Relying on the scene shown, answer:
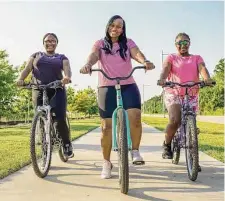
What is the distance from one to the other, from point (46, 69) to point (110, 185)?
1950 millimetres

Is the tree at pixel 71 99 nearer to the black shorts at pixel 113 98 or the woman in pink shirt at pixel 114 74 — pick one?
the woman in pink shirt at pixel 114 74

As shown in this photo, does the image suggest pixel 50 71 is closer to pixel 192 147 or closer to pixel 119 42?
pixel 119 42

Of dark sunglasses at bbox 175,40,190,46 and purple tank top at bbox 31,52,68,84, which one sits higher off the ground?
dark sunglasses at bbox 175,40,190,46

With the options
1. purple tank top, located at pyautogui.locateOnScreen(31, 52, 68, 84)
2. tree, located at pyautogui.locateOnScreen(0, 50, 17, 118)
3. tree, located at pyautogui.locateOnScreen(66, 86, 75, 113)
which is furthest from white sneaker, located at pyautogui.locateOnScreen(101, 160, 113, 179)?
tree, located at pyautogui.locateOnScreen(66, 86, 75, 113)

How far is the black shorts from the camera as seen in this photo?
177 inches

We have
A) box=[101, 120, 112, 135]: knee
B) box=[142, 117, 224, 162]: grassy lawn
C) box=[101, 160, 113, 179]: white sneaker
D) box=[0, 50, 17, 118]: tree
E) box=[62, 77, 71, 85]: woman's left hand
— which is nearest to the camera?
box=[101, 120, 112, 135]: knee

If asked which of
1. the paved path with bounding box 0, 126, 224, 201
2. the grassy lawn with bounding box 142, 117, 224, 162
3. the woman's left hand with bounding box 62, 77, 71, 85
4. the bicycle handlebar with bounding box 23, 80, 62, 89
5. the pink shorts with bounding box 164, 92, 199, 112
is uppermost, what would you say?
the woman's left hand with bounding box 62, 77, 71, 85

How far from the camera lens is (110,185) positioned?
170 inches

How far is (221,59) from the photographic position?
290 ft

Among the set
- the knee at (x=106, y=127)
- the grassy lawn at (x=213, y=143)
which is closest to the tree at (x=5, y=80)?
the grassy lawn at (x=213, y=143)

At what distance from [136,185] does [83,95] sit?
172 ft

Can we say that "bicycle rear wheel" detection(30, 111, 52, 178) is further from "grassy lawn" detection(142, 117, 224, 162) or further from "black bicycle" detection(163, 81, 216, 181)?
"grassy lawn" detection(142, 117, 224, 162)

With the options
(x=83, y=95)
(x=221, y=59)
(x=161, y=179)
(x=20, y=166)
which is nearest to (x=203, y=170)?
(x=161, y=179)

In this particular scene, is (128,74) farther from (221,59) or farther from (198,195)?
(221,59)
